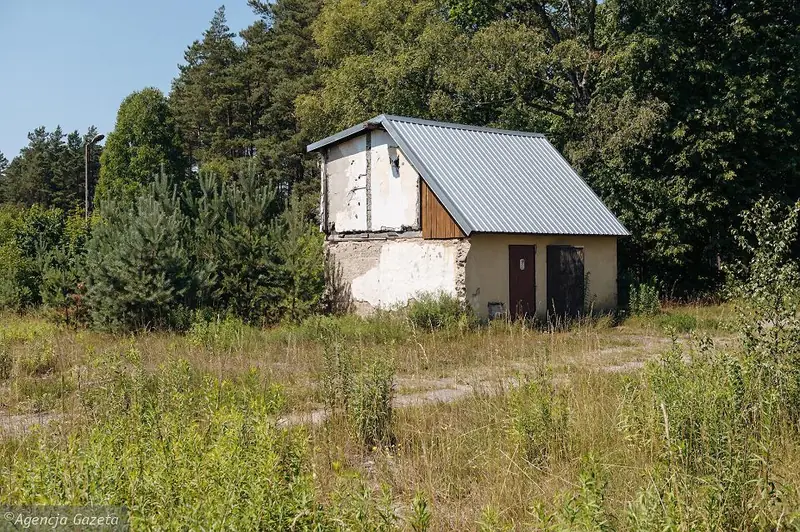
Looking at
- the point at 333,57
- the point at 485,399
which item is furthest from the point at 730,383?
the point at 333,57

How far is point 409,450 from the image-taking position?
5.78 metres

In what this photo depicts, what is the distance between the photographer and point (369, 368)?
251 inches

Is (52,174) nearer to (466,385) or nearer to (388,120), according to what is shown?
(388,120)

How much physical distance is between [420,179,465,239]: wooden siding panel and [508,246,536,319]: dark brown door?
1.66m

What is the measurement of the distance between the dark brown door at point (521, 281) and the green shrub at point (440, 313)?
5.22ft

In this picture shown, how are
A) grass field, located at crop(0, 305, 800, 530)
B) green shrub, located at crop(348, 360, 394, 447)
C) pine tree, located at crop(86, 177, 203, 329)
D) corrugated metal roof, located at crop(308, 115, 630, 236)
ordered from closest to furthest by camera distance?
grass field, located at crop(0, 305, 800, 530)
green shrub, located at crop(348, 360, 394, 447)
pine tree, located at crop(86, 177, 203, 329)
corrugated metal roof, located at crop(308, 115, 630, 236)

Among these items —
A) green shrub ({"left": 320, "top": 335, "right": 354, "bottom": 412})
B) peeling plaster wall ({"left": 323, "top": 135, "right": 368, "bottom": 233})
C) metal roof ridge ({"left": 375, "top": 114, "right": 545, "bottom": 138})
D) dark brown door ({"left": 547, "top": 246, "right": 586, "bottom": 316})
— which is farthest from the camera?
peeling plaster wall ({"left": 323, "top": 135, "right": 368, "bottom": 233})

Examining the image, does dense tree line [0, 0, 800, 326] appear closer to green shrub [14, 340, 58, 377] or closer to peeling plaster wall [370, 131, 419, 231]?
peeling plaster wall [370, 131, 419, 231]

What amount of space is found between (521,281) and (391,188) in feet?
13.1

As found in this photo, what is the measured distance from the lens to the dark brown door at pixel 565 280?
17000 millimetres

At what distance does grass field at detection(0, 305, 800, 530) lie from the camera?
11.6 feet

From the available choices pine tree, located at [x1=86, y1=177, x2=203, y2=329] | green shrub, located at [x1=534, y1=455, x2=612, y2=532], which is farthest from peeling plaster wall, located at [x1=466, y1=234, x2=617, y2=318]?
green shrub, located at [x1=534, y1=455, x2=612, y2=532]

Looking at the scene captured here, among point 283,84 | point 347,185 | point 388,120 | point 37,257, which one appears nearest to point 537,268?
point 388,120

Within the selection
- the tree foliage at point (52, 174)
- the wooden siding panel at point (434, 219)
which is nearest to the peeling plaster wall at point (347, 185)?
the wooden siding panel at point (434, 219)
